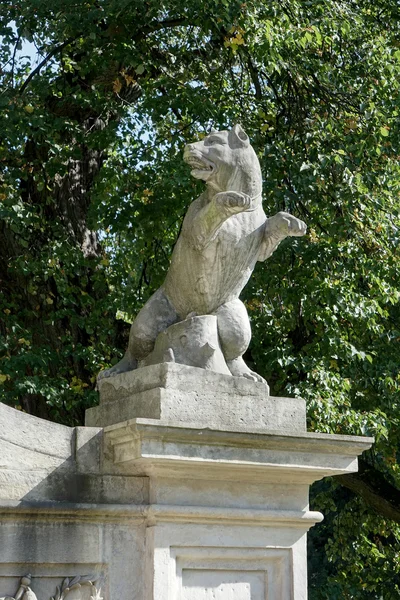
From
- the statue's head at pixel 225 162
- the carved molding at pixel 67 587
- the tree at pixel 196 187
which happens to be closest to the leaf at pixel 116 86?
the tree at pixel 196 187

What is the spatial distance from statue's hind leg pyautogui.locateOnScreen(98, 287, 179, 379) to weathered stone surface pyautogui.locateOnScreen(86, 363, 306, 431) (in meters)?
0.26

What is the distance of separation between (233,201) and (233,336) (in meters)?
0.71

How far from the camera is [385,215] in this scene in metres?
10.9

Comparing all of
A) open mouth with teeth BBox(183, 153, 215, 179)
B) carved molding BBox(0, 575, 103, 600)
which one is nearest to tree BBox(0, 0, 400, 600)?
open mouth with teeth BBox(183, 153, 215, 179)

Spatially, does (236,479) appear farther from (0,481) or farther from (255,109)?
(255,109)

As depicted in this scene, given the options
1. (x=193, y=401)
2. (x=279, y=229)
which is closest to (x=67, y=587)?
(x=193, y=401)

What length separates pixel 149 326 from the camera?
19.2ft

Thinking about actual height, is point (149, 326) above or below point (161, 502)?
above

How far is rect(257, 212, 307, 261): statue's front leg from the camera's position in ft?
18.9

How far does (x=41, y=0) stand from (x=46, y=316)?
3037mm

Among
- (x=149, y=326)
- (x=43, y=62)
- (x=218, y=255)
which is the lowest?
(x=149, y=326)

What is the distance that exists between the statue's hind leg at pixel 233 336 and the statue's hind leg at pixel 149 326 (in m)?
0.29

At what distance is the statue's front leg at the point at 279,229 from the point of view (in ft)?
18.9

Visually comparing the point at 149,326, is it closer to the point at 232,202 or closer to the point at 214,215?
the point at 214,215
